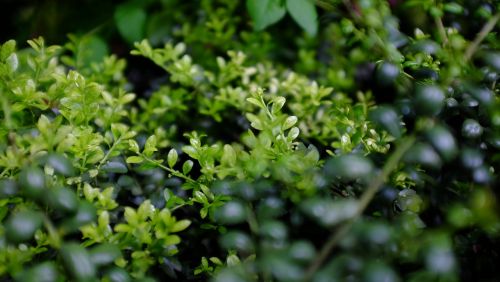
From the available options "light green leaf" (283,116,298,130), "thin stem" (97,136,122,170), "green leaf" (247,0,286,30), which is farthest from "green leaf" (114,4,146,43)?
"light green leaf" (283,116,298,130)

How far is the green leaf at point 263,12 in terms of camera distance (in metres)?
1.18

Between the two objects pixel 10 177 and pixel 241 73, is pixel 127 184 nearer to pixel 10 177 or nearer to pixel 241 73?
pixel 10 177

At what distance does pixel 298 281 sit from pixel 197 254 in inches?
14.0

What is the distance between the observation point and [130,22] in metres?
1.42

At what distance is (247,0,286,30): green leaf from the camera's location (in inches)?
46.3

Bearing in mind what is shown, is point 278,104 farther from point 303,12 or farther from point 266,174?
point 303,12

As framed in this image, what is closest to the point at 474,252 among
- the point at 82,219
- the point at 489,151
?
the point at 489,151

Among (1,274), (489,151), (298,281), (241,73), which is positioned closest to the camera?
(298,281)

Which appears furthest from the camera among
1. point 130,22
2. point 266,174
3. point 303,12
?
point 130,22

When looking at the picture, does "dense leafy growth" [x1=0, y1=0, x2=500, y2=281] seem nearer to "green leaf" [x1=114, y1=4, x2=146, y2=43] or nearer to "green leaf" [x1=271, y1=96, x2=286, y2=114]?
"green leaf" [x1=271, y1=96, x2=286, y2=114]

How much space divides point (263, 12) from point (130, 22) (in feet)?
1.46

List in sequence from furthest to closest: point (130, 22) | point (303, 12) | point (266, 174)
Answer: point (130, 22) < point (303, 12) < point (266, 174)

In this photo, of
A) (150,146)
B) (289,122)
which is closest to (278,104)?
(289,122)

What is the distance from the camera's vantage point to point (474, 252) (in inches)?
29.3
